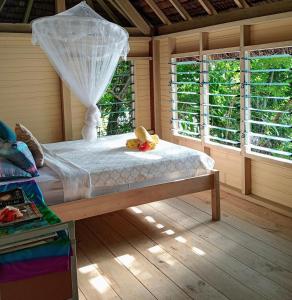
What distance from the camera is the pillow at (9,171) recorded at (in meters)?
3.22

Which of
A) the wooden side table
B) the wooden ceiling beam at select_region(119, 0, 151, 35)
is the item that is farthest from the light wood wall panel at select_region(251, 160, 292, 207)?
the wooden side table

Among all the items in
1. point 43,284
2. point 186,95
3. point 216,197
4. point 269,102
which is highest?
point 186,95

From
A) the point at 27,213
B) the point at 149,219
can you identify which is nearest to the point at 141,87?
the point at 149,219

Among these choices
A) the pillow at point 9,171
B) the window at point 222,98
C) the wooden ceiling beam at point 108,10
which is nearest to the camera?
the pillow at point 9,171

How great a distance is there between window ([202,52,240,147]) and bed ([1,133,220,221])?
99 centimetres

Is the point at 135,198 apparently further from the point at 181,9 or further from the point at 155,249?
the point at 181,9

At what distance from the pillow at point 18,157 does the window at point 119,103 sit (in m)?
2.64

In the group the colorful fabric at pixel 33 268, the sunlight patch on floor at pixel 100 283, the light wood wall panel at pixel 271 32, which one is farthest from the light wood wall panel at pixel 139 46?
the colorful fabric at pixel 33 268

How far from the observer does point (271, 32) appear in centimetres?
425

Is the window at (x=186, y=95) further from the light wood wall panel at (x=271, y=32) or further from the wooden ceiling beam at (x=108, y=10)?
the wooden ceiling beam at (x=108, y=10)

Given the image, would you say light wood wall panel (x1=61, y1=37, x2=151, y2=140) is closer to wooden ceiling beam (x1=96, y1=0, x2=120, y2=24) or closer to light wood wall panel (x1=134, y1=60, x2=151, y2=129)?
light wood wall panel (x1=134, y1=60, x2=151, y2=129)

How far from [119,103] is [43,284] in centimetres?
458

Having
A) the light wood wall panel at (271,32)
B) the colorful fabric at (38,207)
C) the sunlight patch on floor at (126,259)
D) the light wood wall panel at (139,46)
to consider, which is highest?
the light wood wall panel at (139,46)

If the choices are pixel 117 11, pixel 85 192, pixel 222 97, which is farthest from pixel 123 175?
pixel 117 11
